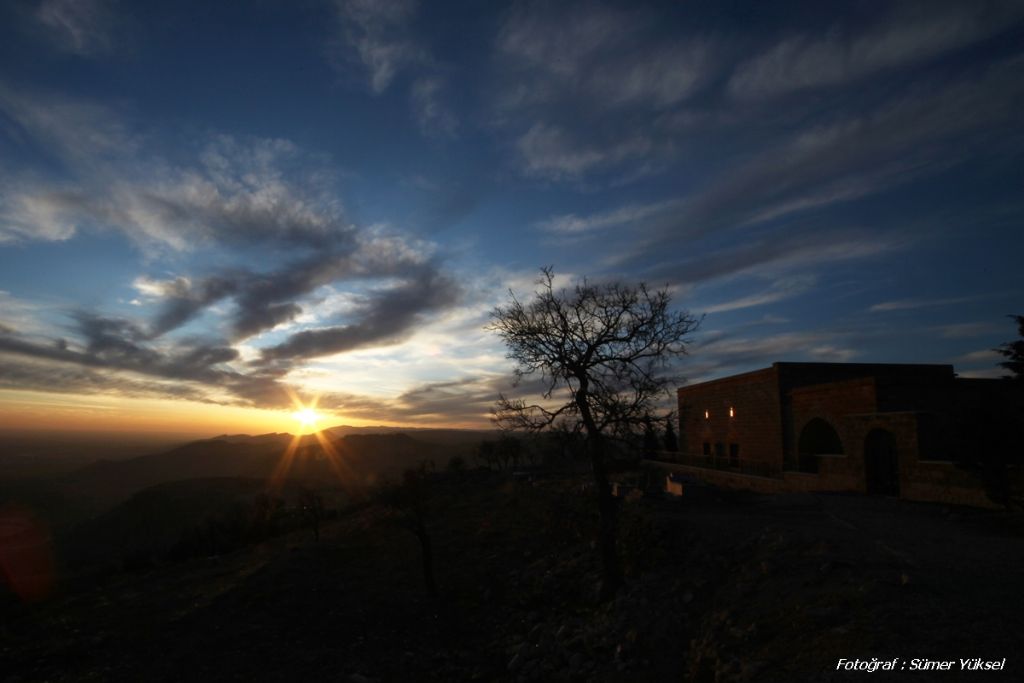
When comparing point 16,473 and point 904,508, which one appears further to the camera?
point 16,473

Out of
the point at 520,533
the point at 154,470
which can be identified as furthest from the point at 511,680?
the point at 154,470

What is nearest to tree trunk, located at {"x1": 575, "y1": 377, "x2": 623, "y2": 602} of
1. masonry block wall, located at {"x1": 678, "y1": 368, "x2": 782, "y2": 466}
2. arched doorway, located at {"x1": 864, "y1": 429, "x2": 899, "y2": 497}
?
masonry block wall, located at {"x1": 678, "y1": 368, "x2": 782, "y2": 466}

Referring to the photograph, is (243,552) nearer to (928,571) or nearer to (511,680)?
(511,680)

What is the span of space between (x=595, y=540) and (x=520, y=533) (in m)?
5.65

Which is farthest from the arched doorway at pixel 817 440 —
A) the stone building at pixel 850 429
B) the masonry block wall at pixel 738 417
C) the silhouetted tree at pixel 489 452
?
the silhouetted tree at pixel 489 452

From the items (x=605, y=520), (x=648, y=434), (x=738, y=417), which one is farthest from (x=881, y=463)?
(x=605, y=520)

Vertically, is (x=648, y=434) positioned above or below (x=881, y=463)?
above

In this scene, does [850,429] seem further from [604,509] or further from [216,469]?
[216,469]

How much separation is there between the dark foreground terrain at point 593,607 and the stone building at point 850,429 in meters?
2.17

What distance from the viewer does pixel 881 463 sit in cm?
2352

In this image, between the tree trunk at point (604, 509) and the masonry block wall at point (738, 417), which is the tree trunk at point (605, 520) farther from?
the masonry block wall at point (738, 417)

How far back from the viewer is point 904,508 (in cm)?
1900

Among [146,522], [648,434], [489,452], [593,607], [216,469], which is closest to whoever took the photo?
[593,607]

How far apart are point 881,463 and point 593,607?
1690 cm
